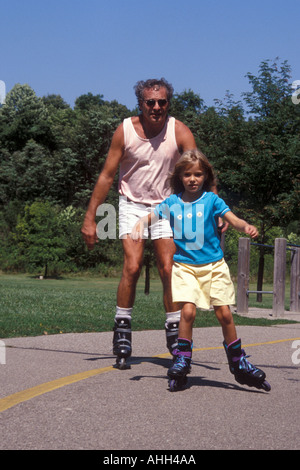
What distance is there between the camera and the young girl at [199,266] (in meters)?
4.69

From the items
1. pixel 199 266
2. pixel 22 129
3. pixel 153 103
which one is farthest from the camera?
pixel 22 129

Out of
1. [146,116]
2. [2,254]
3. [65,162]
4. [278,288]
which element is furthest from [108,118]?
[146,116]

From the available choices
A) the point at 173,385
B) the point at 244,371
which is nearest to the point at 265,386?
the point at 244,371

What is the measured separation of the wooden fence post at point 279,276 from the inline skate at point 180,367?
330 inches

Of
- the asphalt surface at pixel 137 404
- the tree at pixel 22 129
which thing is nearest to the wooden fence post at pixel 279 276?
the asphalt surface at pixel 137 404

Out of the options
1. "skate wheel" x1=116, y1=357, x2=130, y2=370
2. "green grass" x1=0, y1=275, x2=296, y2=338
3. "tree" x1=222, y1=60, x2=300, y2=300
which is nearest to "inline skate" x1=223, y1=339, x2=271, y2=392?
"skate wheel" x1=116, y1=357, x2=130, y2=370

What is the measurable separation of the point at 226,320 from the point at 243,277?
28.1ft

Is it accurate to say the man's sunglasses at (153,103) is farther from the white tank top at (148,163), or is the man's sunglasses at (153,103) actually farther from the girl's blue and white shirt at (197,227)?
the girl's blue and white shirt at (197,227)

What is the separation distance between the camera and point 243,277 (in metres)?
13.2

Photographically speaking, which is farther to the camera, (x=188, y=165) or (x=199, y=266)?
(x=188, y=165)

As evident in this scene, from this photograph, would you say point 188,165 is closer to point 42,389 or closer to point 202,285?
point 202,285

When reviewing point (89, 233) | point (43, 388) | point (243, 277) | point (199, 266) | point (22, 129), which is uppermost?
A: point (22, 129)

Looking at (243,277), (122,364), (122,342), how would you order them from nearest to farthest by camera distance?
(122,364)
(122,342)
(243,277)

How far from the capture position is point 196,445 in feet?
10.7
